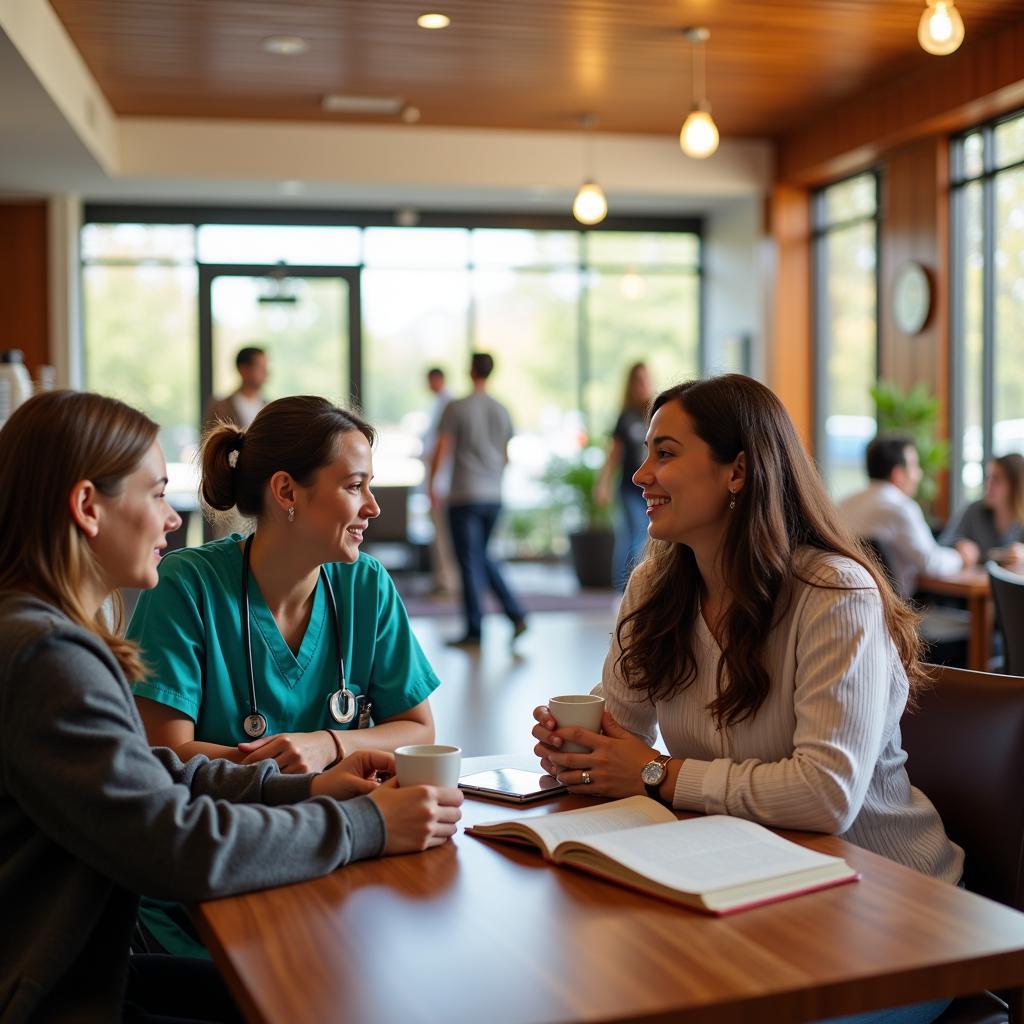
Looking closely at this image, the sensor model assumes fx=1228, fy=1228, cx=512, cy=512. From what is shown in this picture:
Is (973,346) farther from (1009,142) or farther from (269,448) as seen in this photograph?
(269,448)

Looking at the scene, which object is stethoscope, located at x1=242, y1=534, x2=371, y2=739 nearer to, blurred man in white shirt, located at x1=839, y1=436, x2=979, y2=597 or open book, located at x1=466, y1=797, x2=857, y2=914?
open book, located at x1=466, y1=797, x2=857, y2=914

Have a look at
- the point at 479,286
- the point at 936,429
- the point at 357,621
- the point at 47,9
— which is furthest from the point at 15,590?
the point at 479,286

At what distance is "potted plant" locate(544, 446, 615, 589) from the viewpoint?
9836 mm

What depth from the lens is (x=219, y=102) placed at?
788cm

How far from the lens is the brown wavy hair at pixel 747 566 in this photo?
1.86 metres

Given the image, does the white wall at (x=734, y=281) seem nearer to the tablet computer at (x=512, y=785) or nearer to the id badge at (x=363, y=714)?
the id badge at (x=363, y=714)

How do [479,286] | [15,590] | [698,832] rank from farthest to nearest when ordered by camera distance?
1. [479,286]
2. [698,832]
3. [15,590]

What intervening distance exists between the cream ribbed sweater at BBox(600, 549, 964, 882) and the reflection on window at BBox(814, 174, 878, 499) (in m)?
6.78

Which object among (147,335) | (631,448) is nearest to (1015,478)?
(631,448)

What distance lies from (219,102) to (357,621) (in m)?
6.57

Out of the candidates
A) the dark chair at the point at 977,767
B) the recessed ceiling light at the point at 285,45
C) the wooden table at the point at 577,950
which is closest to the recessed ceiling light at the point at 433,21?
the recessed ceiling light at the point at 285,45

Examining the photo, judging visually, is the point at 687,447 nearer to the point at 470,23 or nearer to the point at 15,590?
the point at 15,590

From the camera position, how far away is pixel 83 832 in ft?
4.40

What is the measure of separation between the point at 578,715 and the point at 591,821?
0.24 metres
